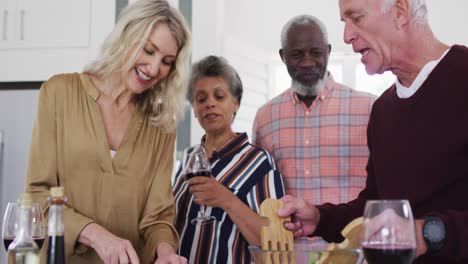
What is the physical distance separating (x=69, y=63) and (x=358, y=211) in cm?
190

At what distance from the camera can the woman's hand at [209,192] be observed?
2.07 m

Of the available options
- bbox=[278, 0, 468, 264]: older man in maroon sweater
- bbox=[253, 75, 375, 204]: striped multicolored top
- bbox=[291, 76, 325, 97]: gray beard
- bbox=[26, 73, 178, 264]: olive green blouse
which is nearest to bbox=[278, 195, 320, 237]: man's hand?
bbox=[278, 0, 468, 264]: older man in maroon sweater

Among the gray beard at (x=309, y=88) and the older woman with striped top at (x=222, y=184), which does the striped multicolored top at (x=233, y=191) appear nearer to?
the older woman with striped top at (x=222, y=184)

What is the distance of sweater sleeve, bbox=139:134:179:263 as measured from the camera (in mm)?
1809

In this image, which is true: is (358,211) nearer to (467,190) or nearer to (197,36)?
(467,190)

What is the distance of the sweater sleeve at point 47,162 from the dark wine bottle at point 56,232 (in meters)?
0.42

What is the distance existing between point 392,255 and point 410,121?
0.72 m

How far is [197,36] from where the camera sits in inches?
126

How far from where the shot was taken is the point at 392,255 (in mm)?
1017

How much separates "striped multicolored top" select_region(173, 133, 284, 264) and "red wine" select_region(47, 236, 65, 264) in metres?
1.05

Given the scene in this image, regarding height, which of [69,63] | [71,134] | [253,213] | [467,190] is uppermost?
[69,63]

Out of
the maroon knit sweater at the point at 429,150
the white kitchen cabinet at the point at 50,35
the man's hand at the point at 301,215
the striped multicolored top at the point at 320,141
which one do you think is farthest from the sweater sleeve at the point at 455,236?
the white kitchen cabinet at the point at 50,35

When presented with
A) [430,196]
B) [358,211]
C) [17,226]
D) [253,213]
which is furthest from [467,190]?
[17,226]

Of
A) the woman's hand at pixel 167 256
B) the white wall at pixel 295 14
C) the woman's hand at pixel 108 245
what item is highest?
the white wall at pixel 295 14
